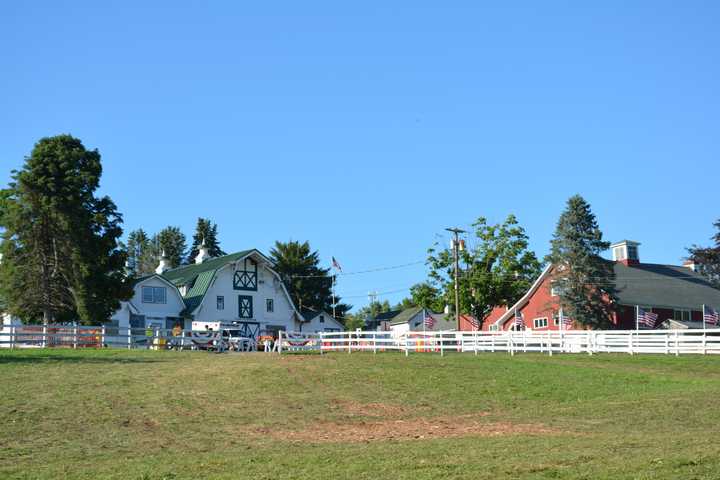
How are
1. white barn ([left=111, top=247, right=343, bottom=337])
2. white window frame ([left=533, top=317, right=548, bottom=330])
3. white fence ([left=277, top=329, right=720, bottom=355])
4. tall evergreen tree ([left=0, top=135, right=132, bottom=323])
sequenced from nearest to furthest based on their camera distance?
1. white fence ([left=277, top=329, right=720, bottom=355])
2. tall evergreen tree ([left=0, top=135, right=132, bottom=323])
3. white barn ([left=111, top=247, right=343, bottom=337])
4. white window frame ([left=533, top=317, right=548, bottom=330])

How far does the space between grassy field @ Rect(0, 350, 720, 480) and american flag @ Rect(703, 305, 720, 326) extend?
883 inches

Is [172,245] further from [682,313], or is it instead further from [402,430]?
[402,430]

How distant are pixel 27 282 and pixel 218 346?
1436 cm

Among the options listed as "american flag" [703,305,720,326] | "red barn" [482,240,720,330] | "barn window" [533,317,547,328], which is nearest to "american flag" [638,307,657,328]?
"red barn" [482,240,720,330]

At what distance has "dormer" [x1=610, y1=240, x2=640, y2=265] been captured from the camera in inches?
2768

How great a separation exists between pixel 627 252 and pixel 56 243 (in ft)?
153

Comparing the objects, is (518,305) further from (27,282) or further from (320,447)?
(320,447)

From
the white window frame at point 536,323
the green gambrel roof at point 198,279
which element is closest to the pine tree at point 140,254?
the green gambrel roof at point 198,279

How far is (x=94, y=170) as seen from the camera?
5316 cm

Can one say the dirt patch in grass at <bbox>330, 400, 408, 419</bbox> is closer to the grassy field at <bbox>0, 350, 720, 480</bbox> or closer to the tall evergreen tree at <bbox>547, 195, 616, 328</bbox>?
the grassy field at <bbox>0, 350, 720, 480</bbox>

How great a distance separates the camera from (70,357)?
116 feet

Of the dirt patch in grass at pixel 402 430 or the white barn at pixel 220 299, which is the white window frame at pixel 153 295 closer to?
the white barn at pixel 220 299

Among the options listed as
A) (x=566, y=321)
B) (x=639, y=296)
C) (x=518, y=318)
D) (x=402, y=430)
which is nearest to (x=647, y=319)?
(x=639, y=296)

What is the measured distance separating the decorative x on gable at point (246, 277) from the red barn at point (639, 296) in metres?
22.9
